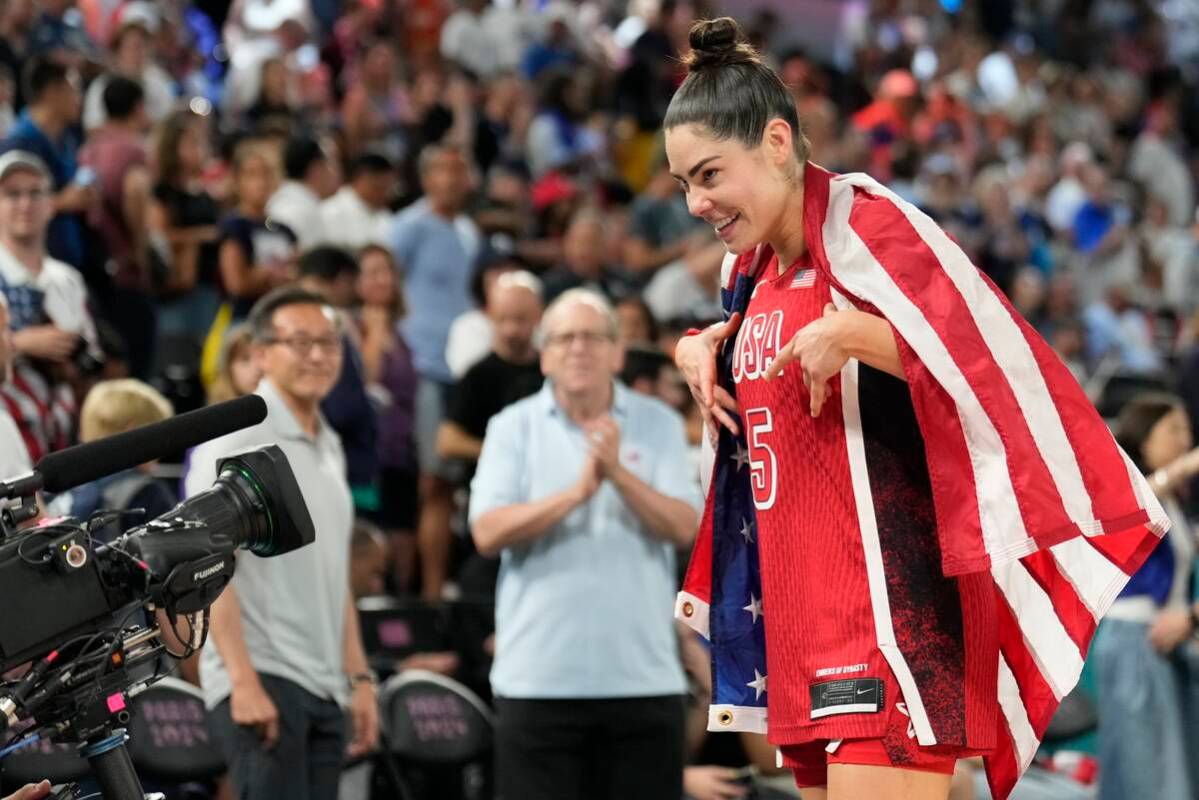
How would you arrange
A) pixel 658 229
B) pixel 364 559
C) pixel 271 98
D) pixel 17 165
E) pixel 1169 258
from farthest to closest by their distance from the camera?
pixel 1169 258 < pixel 658 229 < pixel 271 98 < pixel 364 559 < pixel 17 165

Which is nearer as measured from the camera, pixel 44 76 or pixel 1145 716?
pixel 1145 716

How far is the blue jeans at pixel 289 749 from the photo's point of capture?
487cm

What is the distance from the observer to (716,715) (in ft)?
12.2

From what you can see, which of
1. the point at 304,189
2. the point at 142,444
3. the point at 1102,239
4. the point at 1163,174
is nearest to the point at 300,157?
the point at 304,189

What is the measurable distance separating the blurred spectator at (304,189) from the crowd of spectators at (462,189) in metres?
0.02

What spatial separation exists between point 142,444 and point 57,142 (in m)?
6.22

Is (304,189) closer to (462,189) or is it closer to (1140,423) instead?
(462,189)

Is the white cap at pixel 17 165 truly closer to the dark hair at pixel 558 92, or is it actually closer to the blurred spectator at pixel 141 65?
the blurred spectator at pixel 141 65

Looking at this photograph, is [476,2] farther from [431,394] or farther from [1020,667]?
[1020,667]

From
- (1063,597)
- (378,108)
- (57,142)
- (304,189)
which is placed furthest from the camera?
(378,108)

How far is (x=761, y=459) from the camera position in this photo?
3.59 m

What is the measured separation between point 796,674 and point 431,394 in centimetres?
647

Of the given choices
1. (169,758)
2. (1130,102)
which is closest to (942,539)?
(169,758)

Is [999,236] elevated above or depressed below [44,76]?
below
